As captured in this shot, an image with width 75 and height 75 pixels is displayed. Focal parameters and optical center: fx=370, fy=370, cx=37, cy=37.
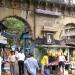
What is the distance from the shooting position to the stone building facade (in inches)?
1164

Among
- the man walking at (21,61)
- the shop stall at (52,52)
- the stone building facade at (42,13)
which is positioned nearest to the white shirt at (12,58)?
the man walking at (21,61)

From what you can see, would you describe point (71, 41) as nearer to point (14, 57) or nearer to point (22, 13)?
point (22, 13)

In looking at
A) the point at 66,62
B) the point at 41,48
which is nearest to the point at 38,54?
the point at 41,48

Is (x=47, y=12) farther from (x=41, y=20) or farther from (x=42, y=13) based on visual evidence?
(x=41, y=20)

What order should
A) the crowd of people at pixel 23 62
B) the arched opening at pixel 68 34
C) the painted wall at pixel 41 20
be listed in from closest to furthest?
the crowd of people at pixel 23 62 → the painted wall at pixel 41 20 → the arched opening at pixel 68 34

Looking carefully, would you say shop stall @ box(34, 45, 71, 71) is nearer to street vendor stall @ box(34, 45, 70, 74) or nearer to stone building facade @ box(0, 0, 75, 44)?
street vendor stall @ box(34, 45, 70, 74)

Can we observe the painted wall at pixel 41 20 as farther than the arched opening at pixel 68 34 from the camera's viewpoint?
No

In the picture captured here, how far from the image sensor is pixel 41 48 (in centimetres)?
3050

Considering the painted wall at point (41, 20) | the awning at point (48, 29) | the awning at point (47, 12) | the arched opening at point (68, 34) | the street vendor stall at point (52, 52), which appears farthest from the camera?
the arched opening at point (68, 34)

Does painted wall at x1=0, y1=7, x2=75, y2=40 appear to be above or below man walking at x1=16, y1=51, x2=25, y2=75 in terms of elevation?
above

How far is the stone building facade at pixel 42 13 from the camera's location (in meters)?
29.6

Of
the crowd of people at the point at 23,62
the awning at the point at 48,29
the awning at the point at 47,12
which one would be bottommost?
the crowd of people at the point at 23,62

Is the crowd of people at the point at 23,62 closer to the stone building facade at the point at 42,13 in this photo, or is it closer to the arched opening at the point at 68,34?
the stone building facade at the point at 42,13

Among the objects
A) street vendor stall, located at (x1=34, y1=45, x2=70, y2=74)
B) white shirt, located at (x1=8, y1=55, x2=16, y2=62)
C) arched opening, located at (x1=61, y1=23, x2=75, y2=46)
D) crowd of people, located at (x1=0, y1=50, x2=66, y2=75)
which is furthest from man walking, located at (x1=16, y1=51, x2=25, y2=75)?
arched opening, located at (x1=61, y1=23, x2=75, y2=46)
